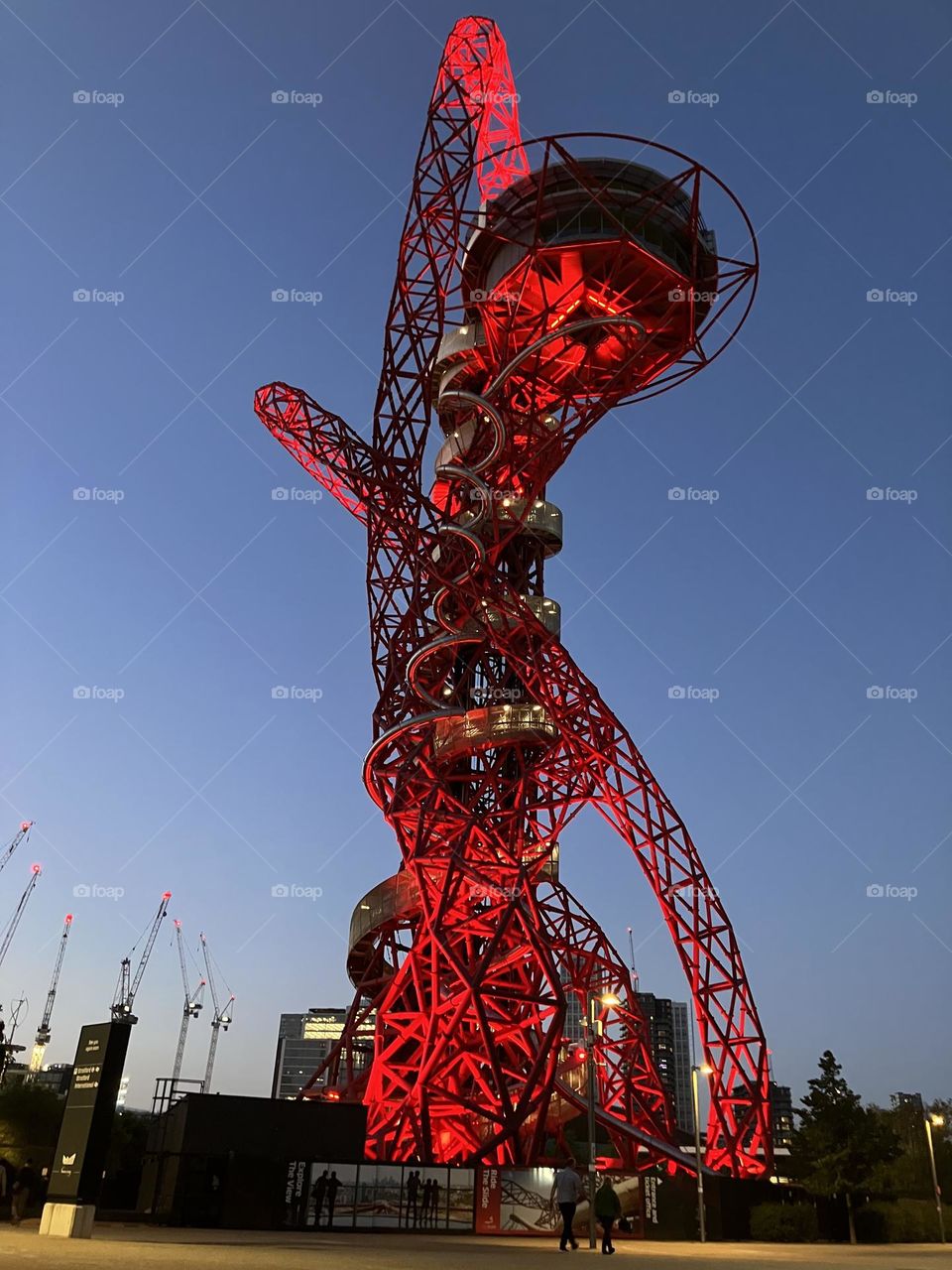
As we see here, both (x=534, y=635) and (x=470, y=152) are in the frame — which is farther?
(x=470, y=152)

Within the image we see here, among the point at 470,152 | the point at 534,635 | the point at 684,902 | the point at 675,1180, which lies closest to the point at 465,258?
the point at 470,152

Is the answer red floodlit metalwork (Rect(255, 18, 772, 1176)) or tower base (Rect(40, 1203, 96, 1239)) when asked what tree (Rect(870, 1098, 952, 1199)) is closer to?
red floodlit metalwork (Rect(255, 18, 772, 1176))

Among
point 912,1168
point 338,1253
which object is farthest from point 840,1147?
point 338,1253

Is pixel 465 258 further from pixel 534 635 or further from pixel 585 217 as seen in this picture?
pixel 534 635

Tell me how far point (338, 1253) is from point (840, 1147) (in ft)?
62.6

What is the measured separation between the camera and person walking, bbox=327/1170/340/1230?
73.0 ft

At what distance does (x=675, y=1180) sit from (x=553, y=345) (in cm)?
2952

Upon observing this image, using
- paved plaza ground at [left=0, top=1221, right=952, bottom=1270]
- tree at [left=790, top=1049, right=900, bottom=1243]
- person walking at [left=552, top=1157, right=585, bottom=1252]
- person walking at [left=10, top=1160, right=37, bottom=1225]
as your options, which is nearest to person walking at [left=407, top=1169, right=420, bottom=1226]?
paved plaza ground at [left=0, top=1221, right=952, bottom=1270]

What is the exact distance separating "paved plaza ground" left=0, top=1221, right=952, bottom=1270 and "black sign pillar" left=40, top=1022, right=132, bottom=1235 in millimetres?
486

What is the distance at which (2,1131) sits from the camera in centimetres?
5428

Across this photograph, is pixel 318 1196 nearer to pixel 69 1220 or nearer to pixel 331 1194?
pixel 331 1194

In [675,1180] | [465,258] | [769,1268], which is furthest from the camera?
[465,258]

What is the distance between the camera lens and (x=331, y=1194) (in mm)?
22297

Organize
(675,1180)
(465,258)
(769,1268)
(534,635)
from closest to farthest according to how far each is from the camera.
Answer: (769,1268), (675,1180), (534,635), (465,258)
